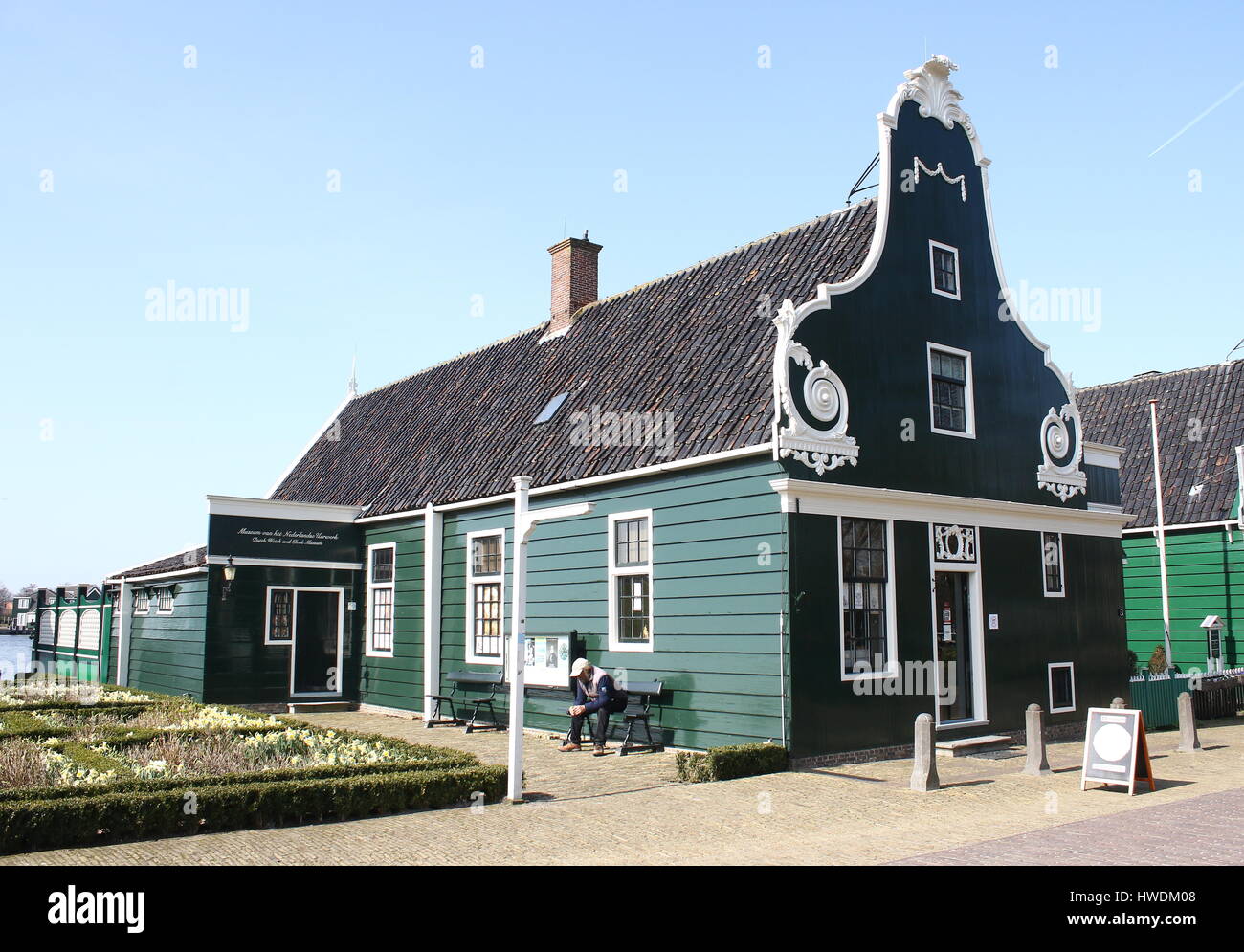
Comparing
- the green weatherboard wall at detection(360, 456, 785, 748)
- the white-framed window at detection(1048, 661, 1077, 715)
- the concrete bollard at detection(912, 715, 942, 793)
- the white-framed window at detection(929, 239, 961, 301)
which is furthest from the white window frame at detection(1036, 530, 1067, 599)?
the concrete bollard at detection(912, 715, 942, 793)

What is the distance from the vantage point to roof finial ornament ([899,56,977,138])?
17156mm

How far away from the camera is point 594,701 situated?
16.0 m

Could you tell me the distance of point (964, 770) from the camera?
553 inches

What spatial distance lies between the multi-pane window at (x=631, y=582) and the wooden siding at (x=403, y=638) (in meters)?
6.54

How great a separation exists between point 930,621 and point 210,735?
35.1ft

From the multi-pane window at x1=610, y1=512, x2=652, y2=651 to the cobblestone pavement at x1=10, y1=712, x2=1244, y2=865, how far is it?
2304 millimetres

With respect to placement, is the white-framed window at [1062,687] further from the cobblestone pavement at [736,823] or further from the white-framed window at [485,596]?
the white-framed window at [485,596]

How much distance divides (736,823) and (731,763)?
2.59m

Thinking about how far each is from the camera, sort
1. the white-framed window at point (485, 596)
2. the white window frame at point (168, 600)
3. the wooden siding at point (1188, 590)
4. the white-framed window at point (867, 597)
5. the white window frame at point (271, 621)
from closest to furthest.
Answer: the white-framed window at point (867, 597), the white-framed window at point (485, 596), the white window frame at point (271, 621), the wooden siding at point (1188, 590), the white window frame at point (168, 600)

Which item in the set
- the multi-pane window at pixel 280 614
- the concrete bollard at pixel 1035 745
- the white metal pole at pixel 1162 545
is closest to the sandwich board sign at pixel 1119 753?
the concrete bollard at pixel 1035 745

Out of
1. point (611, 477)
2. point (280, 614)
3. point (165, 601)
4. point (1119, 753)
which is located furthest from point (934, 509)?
point (165, 601)

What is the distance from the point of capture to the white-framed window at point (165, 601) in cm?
2562

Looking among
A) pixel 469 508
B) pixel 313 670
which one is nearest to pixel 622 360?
pixel 469 508
